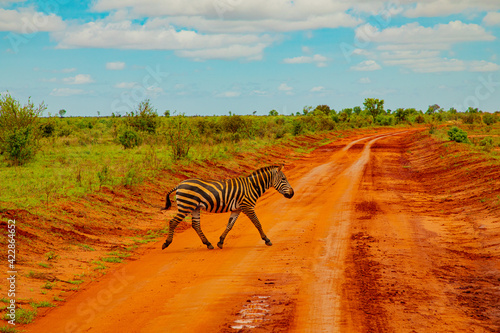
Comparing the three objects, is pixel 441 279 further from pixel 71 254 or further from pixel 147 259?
pixel 71 254

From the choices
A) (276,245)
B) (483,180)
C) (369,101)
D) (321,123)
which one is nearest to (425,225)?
(276,245)

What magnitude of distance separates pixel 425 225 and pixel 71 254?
30.3 ft

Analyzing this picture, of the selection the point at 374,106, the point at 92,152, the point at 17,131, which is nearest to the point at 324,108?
the point at 374,106

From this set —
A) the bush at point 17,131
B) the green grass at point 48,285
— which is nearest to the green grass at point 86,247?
the green grass at point 48,285

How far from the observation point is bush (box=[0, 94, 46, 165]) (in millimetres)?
21500

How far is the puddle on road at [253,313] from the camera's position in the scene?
21.4 ft

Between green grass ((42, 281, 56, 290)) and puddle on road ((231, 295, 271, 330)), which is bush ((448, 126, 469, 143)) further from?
green grass ((42, 281, 56, 290))

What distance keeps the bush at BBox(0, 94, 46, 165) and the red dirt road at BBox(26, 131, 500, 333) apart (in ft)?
38.0

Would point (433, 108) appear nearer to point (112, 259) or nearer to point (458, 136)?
point (458, 136)

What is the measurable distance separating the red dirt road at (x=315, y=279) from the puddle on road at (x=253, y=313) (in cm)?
2

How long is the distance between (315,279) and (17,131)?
1874cm

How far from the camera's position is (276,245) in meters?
11.0

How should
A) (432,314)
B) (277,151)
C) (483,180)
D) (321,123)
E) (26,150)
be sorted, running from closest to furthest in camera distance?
1. (432,314)
2. (483,180)
3. (26,150)
4. (277,151)
5. (321,123)

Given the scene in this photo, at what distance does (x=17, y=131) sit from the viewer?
22.1 m
